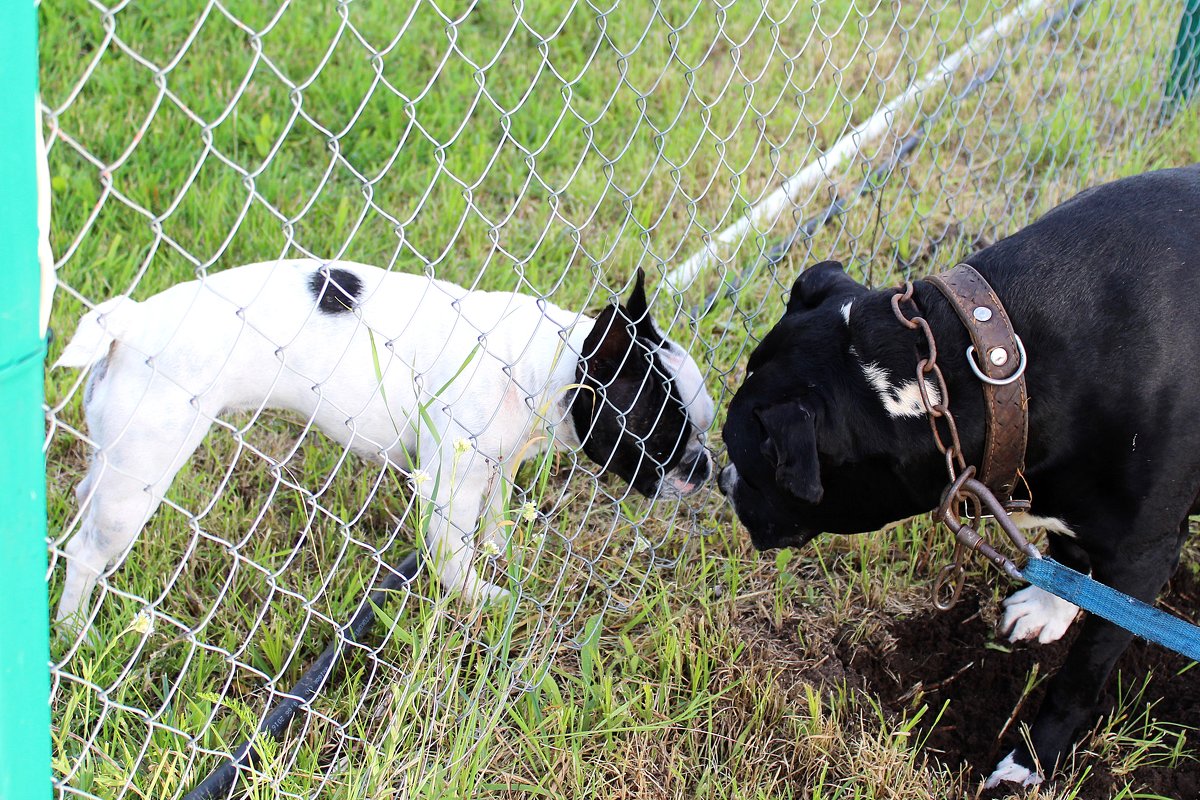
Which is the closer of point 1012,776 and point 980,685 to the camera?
point 1012,776

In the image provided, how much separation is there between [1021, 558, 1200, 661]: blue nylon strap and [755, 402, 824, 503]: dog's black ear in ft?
1.60

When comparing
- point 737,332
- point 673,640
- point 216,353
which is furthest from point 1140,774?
point 216,353

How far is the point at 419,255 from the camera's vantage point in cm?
231

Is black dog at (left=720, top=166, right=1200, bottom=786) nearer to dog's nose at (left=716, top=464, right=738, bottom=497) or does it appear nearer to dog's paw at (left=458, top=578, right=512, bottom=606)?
dog's nose at (left=716, top=464, right=738, bottom=497)

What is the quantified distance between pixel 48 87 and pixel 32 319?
12.9 ft

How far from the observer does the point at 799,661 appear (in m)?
2.98

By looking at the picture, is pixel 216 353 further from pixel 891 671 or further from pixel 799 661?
pixel 891 671

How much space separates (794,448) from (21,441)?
1.59 m

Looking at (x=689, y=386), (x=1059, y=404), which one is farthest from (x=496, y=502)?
(x=1059, y=404)

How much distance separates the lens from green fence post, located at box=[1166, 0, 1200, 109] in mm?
5410

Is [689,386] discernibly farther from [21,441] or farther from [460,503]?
[21,441]

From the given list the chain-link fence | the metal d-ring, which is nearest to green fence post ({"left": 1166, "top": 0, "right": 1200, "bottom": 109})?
the chain-link fence

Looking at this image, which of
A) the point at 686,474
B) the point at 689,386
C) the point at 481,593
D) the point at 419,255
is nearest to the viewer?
the point at 419,255

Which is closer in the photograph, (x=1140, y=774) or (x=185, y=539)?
(x=1140, y=774)
